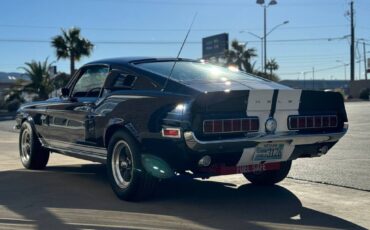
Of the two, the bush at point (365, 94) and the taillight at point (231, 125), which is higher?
the taillight at point (231, 125)

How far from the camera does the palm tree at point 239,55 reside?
57.4 m

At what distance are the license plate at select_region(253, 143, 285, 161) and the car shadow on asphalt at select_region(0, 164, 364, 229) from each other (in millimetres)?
543

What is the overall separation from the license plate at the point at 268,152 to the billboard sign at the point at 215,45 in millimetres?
55399

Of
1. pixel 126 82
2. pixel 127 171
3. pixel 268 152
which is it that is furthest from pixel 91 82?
Answer: pixel 268 152

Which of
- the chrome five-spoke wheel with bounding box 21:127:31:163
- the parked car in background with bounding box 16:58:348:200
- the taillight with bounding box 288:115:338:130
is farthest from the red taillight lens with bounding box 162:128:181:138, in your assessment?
the chrome five-spoke wheel with bounding box 21:127:31:163

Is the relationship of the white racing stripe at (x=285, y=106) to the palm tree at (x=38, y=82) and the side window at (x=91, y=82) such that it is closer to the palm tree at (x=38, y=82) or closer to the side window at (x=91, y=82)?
the side window at (x=91, y=82)

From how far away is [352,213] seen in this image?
17.7 feet

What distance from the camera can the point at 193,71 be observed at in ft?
20.8

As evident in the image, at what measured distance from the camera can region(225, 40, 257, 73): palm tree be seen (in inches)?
2259

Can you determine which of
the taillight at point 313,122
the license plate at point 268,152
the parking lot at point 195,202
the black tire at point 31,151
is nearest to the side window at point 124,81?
the parking lot at point 195,202

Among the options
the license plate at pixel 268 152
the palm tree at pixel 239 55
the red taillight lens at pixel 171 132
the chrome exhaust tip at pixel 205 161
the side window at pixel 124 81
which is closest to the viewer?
the red taillight lens at pixel 171 132

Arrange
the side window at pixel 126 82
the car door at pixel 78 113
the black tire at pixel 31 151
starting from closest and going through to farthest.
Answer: the side window at pixel 126 82 → the car door at pixel 78 113 → the black tire at pixel 31 151

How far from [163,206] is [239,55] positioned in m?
53.2

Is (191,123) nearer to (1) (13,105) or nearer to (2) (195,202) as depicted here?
(2) (195,202)
